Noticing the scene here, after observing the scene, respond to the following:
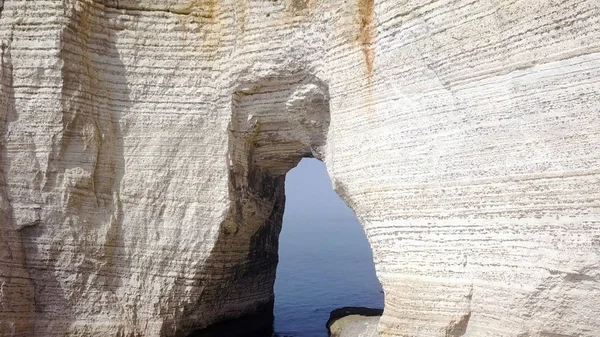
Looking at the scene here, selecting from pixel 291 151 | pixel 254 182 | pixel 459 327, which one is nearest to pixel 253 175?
pixel 254 182

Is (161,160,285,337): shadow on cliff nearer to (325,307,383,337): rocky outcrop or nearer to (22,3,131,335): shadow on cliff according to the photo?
(325,307,383,337): rocky outcrop

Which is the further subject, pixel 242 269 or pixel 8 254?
pixel 242 269

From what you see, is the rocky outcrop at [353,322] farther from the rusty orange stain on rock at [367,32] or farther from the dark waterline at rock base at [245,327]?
the rusty orange stain on rock at [367,32]

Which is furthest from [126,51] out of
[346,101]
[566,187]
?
[566,187]

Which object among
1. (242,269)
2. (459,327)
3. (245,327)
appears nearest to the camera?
(459,327)

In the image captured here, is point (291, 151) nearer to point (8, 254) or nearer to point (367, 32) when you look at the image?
point (367, 32)

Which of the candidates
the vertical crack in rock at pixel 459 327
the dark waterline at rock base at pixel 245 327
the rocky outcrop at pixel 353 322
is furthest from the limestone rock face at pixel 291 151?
the rocky outcrop at pixel 353 322

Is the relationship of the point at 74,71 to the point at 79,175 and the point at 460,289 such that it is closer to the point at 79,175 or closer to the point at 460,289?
the point at 79,175

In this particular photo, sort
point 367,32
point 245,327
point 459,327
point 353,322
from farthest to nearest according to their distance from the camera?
point 245,327 → point 353,322 → point 367,32 → point 459,327

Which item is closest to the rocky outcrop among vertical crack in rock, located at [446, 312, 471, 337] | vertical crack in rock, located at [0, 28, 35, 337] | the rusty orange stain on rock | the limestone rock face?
vertical crack in rock, located at [446, 312, 471, 337]
